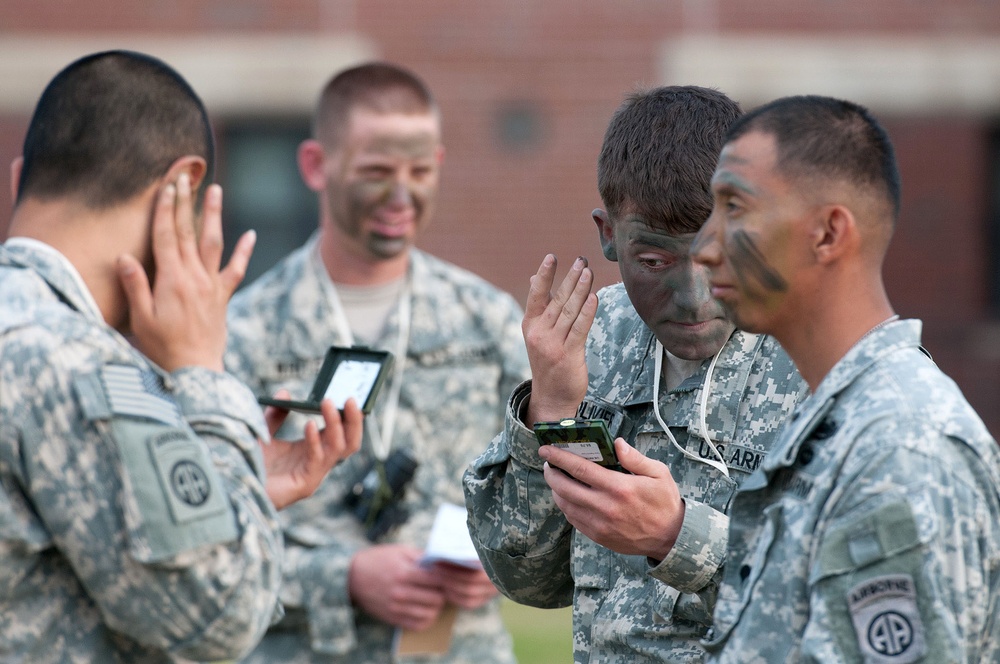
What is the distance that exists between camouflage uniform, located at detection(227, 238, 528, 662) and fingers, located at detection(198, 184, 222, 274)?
70.1 inches

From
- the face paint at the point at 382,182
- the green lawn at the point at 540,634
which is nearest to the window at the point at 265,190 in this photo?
the green lawn at the point at 540,634

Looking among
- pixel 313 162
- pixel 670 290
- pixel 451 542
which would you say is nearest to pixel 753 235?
pixel 670 290

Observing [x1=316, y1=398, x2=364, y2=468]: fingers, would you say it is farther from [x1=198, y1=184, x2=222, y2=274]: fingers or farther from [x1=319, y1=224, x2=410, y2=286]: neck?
[x1=319, y1=224, x2=410, y2=286]: neck

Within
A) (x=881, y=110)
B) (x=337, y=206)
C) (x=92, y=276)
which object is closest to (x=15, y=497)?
(x=92, y=276)

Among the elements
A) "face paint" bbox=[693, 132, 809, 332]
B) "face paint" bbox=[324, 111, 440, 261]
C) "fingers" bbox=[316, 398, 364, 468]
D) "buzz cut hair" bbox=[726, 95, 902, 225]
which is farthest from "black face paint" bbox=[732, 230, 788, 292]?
"face paint" bbox=[324, 111, 440, 261]

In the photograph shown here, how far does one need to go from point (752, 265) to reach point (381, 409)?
2.58m

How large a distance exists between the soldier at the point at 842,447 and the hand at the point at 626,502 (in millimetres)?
252

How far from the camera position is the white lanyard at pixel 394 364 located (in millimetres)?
4543

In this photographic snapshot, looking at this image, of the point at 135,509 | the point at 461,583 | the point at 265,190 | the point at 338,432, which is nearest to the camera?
the point at 135,509

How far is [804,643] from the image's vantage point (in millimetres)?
1975

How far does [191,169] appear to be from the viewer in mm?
2773

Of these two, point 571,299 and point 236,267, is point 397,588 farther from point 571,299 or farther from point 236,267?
point 571,299

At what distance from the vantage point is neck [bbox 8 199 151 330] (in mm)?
2625

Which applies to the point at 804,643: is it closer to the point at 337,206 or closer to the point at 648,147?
the point at 648,147
